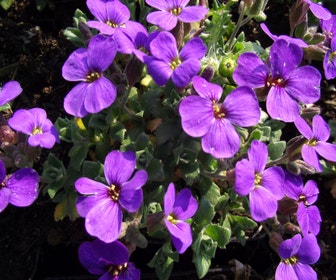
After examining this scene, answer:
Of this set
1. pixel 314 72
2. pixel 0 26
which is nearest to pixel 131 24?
pixel 314 72

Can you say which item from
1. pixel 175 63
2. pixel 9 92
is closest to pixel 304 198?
pixel 175 63

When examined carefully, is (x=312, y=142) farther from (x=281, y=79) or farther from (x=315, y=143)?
(x=281, y=79)

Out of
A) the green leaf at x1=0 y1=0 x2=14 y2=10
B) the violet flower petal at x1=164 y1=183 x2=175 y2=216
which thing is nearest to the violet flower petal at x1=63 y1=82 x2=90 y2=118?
the violet flower petal at x1=164 y1=183 x2=175 y2=216

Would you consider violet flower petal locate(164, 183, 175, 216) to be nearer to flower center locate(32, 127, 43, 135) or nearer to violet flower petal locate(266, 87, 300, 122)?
violet flower petal locate(266, 87, 300, 122)

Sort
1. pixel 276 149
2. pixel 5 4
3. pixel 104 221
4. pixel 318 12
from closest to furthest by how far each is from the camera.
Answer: pixel 104 221 < pixel 318 12 < pixel 276 149 < pixel 5 4

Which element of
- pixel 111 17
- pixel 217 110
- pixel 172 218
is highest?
pixel 111 17

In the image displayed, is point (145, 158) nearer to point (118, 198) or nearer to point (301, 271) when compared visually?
point (118, 198)

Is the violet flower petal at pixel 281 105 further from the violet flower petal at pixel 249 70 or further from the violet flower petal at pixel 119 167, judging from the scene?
the violet flower petal at pixel 119 167

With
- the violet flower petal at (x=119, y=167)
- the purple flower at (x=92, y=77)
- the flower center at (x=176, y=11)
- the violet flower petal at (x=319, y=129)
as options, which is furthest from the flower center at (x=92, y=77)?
the violet flower petal at (x=319, y=129)
